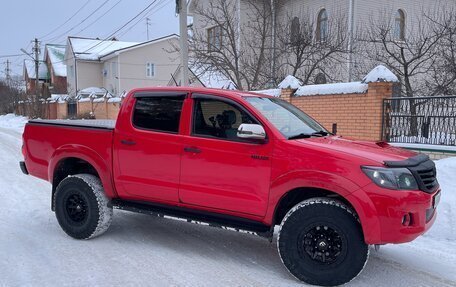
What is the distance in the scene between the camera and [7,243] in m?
5.08

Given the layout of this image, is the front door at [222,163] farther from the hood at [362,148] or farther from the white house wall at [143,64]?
the white house wall at [143,64]

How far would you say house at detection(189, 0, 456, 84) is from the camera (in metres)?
17.4

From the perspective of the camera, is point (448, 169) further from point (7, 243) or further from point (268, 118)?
point (7, 243)

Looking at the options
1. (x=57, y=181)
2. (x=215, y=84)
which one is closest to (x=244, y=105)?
(x=57, y=181)

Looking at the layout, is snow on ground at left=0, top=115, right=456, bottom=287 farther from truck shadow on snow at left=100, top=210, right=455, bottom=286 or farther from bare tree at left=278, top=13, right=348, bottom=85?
bare tree at left=278, top=13, right=348, bottom=85

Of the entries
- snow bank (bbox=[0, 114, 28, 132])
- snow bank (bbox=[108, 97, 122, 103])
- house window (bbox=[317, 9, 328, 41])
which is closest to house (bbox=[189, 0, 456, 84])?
house window (bbox=[317, 9, 328, 41])

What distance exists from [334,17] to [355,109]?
1038 cm

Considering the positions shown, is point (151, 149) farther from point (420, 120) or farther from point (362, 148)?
point (420, 120)

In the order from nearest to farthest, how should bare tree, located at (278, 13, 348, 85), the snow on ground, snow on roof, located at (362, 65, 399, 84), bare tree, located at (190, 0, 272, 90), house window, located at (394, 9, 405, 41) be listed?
the snow on ground, snow on roof, located at (362, 65, 399, 84), bare tree, located at (278, 13, 348, 85), bare tree, located at (190, 0, 272, 90), house window, located at (394, 9, 405, 41)

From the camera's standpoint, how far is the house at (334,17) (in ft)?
57.0

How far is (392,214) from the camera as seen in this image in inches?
144

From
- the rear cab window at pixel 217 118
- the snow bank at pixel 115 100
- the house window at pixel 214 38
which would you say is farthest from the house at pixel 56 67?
the rear cab window at pixel 217 118

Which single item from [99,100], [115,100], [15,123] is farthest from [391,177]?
[15,123]

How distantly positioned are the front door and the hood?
53 cm
